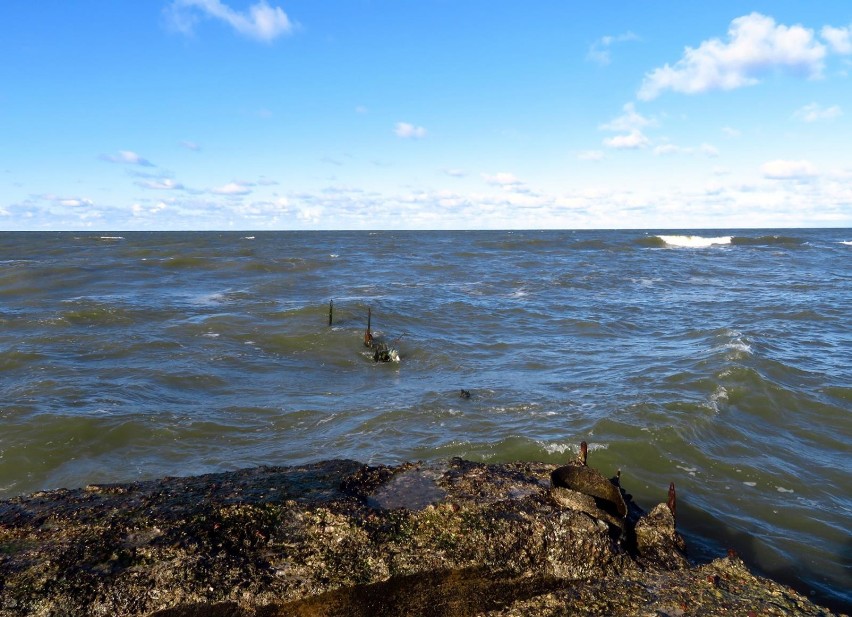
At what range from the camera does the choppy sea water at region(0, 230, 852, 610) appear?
7492mm

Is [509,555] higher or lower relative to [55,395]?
higher

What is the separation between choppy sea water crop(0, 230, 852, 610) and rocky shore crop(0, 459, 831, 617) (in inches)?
76.9

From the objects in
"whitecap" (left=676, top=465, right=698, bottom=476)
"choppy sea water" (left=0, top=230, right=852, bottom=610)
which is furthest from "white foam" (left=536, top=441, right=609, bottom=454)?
"whitecap" (left=676, top=465, right=698, bottom=476)

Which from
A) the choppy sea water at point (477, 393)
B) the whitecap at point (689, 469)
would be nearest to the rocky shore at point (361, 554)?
the choppy sea water at point (477, 393)

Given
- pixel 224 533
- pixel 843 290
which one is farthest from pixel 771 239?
pixel 224 533

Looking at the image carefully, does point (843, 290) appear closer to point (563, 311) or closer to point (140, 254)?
point (563, 311)

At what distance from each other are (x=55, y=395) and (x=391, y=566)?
9.58m

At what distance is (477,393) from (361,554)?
7318 millimetres

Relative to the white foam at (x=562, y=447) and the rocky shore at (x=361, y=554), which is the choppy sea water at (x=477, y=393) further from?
the rocky shore at (x=361, y=554)

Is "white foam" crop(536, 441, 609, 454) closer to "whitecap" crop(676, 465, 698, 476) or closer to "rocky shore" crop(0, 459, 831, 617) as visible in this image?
"whitecap" crop(676, 465, 698, 476)

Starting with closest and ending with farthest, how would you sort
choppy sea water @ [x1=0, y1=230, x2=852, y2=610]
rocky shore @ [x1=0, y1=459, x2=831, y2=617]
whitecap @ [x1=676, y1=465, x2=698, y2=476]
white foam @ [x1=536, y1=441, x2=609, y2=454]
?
1. rocky shore @ [x1=0, y1=459, x2=831, y2=617]
2. choppy sea water @ [x1=0, y1=230, x2=852, y2=610]
3. whitecap @ [x1=676, y1=465, x2=698, y2=476]
4. white foam @ [x1=536, y1=441, x2=609, y2=454]

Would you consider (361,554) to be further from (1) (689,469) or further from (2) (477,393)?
(2) (477,393)

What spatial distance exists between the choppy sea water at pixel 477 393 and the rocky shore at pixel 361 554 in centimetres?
195

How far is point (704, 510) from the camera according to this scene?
676 centimetres
